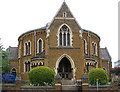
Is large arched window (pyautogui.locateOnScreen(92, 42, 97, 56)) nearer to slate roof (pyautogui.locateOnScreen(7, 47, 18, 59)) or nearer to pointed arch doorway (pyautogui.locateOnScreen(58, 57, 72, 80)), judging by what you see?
pointed arch doorway (pyautogui.locateOnScreen(58, 57, 72, 80))

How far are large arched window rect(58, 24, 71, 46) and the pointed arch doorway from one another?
2.88 meters

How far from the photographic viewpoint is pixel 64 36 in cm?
4000

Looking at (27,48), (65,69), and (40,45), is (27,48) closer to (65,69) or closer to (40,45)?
(40,45)

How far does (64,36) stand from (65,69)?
6141 mm

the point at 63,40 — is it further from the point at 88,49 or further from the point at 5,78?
the point at 5,78

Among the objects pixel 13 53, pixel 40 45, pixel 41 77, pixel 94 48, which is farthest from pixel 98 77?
pixel 13 53

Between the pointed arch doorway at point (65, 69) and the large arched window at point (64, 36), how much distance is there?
113 inches

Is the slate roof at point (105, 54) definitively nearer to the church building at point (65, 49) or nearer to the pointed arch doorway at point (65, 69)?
the church building at point (65, 49)

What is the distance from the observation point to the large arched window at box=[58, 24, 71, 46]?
131ft

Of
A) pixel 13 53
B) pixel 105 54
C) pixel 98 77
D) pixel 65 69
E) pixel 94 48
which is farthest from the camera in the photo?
pixel 105 54

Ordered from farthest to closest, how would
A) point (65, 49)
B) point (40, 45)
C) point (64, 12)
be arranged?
point (40, 45) < point (64, 12) < point (65, 49)

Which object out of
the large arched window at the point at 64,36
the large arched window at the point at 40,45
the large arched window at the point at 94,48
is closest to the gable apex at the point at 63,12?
the large arched window at the point at 64,36

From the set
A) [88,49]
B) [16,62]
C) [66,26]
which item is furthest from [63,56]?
[16,62]

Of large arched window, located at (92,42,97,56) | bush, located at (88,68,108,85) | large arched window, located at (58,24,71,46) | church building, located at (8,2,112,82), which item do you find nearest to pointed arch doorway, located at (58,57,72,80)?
church building, located at (8,2,112,82)
